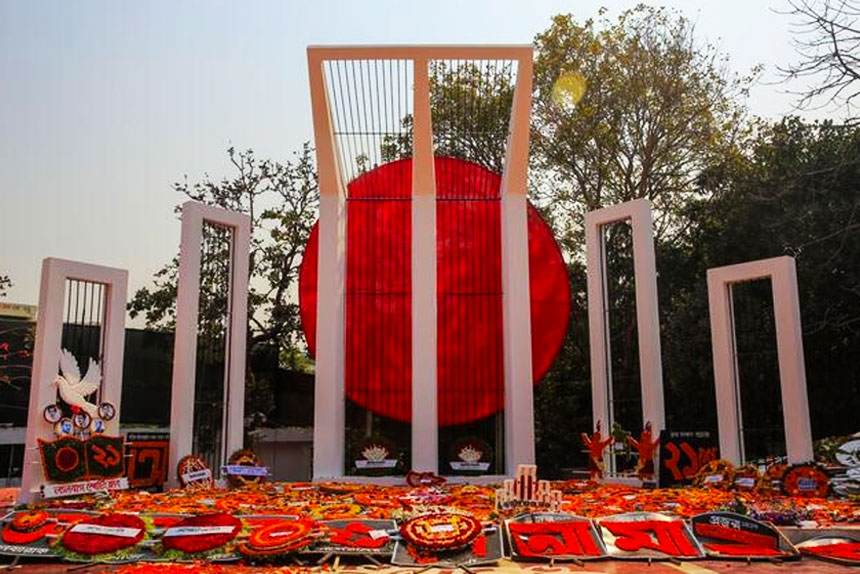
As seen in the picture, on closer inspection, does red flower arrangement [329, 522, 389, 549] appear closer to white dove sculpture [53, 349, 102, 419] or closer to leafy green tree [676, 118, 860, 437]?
white dove sculpture [53, 349, 102, 419]

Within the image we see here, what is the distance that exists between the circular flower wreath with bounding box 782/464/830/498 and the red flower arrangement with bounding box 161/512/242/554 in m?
6.59

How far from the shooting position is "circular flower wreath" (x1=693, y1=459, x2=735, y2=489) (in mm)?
10047

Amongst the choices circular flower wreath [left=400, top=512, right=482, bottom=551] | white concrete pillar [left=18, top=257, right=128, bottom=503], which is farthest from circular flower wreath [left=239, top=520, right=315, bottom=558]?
white concrete pillar [left=18, top=257, right=128, bottom=503]

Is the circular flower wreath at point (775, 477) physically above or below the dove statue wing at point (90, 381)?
below

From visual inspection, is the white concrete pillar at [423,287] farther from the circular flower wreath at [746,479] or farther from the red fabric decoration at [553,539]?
the red fabric decoration at [553,539]

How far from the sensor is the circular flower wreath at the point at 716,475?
10.0 meters

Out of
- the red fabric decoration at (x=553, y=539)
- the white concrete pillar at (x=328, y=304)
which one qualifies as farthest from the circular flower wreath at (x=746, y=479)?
the white concrete pillar at (x=328, y=304)

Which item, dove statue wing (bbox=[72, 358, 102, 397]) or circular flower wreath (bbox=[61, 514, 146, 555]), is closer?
circular flower wreath (bbox=[61, 514, 146, 555])

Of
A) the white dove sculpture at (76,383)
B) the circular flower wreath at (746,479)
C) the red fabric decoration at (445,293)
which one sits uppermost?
the red fabric decoration at (445,293)

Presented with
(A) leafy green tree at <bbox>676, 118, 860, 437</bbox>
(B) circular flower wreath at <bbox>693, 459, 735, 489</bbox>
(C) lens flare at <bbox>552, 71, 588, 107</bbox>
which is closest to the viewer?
(B) circular flower wreath at <bbox>693, 459, 735, 489</bbox>

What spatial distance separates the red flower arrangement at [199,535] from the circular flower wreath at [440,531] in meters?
1.47

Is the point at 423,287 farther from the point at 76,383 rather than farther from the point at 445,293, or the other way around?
the point at 76,383

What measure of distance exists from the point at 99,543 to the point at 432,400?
6.85m

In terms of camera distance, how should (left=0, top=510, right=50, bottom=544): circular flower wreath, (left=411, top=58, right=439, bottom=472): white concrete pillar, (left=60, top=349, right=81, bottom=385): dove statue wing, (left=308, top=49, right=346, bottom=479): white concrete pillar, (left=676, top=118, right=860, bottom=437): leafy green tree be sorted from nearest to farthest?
(left=0, top=510, right=50, bottom=544): circular flower wreath < (left=60, top=349, right=81, bottom=385): dove statue wing < (left=411, top=58, right=439, bottom=472): white concrete pillar < (left=308, top=49, right=346, bottom=479): white concrete pillar < (left=676, top=118, right=860, bottom=437): leafy green tree
